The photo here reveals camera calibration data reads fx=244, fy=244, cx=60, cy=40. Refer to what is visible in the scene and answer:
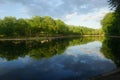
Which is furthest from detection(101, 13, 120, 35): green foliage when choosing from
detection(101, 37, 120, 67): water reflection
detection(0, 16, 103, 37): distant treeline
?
detection(0, 16, 103, 37): distant treeline

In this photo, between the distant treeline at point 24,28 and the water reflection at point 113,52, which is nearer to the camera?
the water reflection at point 113,52

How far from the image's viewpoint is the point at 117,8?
3725cm

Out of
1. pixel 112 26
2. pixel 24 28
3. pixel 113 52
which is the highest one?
pixel 24 28

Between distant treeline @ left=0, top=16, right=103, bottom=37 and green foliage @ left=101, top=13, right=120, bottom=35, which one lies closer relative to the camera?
green foliage @ left=101, top=13, right=120, bottom=35

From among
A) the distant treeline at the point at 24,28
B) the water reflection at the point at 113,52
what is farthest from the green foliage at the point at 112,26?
the distant treeline at the point at 24,28

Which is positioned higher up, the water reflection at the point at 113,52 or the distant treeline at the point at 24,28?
the distant treeline at the point at 24,28

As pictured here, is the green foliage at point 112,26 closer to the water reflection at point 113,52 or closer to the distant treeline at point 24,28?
the water reflection at point 113,52

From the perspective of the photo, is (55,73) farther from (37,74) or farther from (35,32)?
(35,32)

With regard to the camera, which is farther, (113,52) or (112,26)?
(112,26)

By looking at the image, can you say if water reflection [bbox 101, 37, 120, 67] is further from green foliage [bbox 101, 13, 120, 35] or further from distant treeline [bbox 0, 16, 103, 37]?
distant treeline [bbox 0, 16, 103, 37]

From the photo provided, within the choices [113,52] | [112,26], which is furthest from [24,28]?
[113,52]

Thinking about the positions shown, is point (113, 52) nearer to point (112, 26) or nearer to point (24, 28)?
point (112, 26)

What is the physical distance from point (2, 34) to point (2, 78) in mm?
119957

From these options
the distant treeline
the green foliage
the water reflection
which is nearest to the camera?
the water reflection
